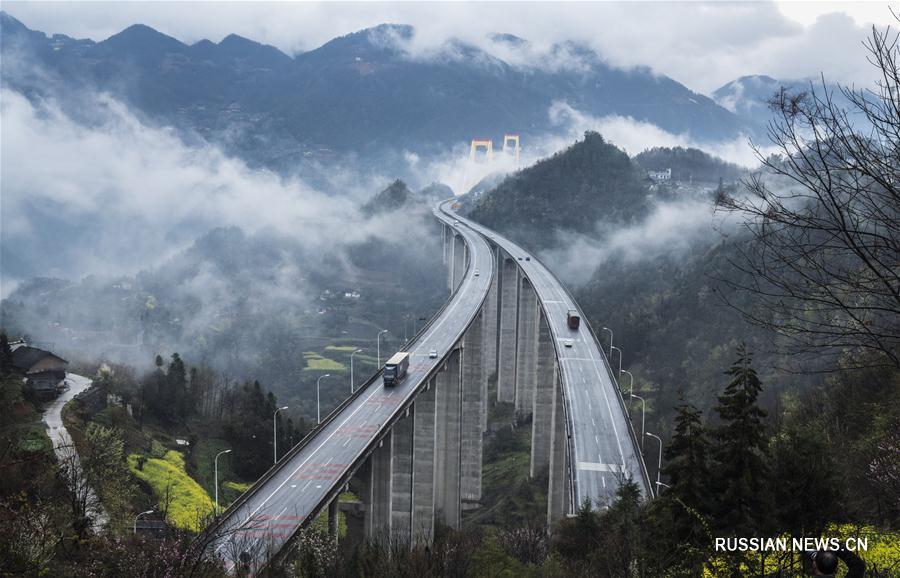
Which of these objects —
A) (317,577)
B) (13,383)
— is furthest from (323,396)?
(317,577)

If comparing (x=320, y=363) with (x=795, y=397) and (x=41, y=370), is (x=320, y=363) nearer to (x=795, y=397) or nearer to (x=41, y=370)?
(x=41, y=370)

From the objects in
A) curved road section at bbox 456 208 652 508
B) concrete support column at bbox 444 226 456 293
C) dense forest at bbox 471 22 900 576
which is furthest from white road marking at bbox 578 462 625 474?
concrete support column at bbox 444 226 456 293

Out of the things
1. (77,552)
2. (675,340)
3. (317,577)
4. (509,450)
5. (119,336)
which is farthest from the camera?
(119,336)

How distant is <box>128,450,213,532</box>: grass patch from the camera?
45.4 meters

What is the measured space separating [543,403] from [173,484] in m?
39.5

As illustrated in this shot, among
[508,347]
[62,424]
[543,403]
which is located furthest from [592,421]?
[508,347]

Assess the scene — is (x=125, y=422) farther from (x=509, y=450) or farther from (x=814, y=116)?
(x=814, y=116)

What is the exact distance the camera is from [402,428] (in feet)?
170

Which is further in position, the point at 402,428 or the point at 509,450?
the point at 509,450

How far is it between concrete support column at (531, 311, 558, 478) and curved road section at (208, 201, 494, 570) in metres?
10.1

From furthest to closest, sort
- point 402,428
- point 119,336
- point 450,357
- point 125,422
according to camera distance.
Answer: point 119,336, point 450,357, point 125,422, point 402,428

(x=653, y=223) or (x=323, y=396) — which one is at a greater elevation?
(x=653, y=223)

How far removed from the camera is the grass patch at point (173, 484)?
4538 centimetres

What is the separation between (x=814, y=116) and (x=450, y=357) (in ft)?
185
